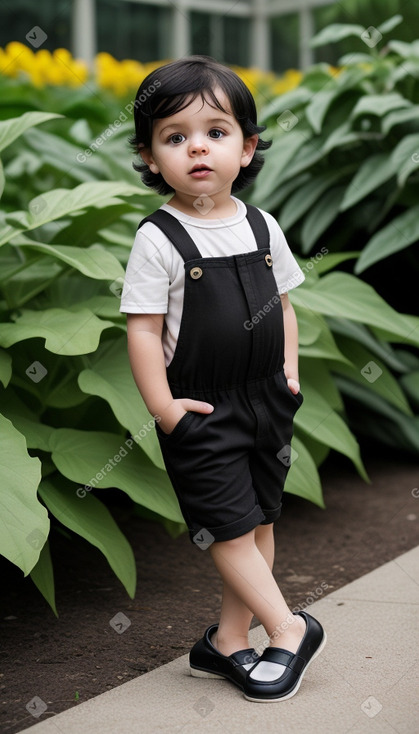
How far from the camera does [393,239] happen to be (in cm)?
→ 417

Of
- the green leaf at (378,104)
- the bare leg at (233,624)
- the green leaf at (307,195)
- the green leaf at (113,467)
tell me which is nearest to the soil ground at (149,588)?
the bare leg at (233,624)

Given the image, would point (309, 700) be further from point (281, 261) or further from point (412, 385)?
point (412, 385)

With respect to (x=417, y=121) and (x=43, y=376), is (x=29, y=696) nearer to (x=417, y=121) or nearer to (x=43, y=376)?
(x=43, y=376)

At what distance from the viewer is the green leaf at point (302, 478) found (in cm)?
314

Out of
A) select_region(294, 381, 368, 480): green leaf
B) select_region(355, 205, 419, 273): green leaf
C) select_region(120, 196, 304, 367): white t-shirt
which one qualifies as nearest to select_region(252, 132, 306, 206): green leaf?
select_region(355, 205, 419, 273): green leaf

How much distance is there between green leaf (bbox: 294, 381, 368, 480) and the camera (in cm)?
333

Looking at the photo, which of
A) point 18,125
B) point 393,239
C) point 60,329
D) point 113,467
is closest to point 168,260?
point 60,329

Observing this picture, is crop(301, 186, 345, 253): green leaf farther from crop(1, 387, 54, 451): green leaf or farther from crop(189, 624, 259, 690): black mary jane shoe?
crop(189, 624, 259, 690): black mary jane shoe

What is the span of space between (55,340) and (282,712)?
1.16 m

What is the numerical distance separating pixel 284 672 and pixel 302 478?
1.04m

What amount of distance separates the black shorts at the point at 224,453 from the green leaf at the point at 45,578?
617 millimetres

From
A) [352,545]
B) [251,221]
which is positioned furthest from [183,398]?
[352,545]

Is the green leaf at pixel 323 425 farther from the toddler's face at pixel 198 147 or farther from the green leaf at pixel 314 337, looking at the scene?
the toddler's face at pixel 198 147

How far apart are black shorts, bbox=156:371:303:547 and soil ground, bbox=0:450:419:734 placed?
0.54m
